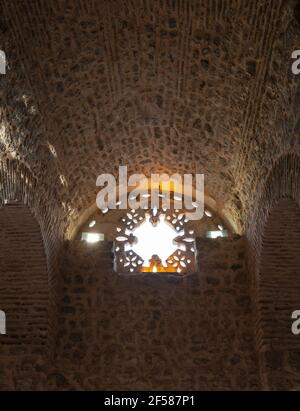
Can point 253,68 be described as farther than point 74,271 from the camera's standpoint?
No

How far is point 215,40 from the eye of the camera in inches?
198

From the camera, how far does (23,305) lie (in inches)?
237

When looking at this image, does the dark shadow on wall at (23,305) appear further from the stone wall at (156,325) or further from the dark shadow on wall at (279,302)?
the dark shadow on wall at (279,302)

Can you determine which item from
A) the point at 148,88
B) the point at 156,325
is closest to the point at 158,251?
the point at 156,325

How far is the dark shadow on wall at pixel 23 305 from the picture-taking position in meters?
5.80

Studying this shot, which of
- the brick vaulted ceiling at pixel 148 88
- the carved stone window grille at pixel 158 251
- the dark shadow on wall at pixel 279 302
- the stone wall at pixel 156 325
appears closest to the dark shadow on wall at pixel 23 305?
the stone wall at pixel 156 325

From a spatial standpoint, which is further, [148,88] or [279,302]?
[279,302]

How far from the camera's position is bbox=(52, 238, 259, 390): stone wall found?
5.95 m

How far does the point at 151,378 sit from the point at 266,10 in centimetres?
385

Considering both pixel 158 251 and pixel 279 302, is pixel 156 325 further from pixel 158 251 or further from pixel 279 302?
pixel 279 302

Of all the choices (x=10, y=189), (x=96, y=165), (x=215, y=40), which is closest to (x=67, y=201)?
(x=96, y=165)

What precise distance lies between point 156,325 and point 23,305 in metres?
1.49

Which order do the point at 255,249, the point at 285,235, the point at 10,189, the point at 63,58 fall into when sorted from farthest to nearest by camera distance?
1. the point at 255,249
2. the point at 285,235
3. the point at 63,58
4. the point at 10,189

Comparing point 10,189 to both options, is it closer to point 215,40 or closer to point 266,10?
point 215,40
